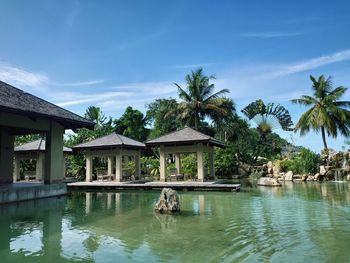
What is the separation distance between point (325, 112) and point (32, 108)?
23.0m

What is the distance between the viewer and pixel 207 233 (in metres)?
7.29

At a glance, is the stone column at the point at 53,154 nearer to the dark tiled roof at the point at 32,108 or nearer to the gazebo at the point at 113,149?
the dark tiled roof at the point at 32,108

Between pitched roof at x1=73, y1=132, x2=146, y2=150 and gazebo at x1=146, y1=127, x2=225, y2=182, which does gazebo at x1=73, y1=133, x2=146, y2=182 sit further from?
gazebo at x1=146, y1=127, x2=225, y2=182

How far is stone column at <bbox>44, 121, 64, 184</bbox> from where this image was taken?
1407 cm

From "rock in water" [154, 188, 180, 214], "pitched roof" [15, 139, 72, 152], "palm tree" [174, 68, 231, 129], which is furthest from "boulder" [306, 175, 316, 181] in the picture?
"pitched roof" [15, 139, 72, 152]

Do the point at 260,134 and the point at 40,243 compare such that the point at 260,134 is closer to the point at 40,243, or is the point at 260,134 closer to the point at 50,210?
the point at 50,210

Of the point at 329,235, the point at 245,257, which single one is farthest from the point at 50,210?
the point at 329,235

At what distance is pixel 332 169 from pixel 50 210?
21901mm

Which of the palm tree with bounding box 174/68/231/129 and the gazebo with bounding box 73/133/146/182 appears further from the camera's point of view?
the palm tree with bounding box 174/68/231/129

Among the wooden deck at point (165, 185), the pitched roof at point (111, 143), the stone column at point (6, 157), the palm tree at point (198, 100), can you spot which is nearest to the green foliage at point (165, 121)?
the palm tree at point (198, 100)

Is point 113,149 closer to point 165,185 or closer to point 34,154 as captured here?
point 165,185

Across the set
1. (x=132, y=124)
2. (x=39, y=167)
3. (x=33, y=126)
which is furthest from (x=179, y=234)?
(x=132, y=124)

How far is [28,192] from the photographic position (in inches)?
509

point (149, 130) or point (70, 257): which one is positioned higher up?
point (149, 130)
